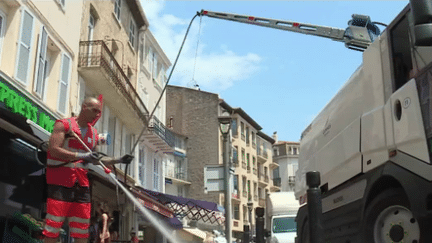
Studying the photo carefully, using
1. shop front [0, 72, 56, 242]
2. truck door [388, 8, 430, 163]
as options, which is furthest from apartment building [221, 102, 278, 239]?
truck door [388, 8, 430, 163]

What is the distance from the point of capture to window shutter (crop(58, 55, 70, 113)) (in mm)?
14148

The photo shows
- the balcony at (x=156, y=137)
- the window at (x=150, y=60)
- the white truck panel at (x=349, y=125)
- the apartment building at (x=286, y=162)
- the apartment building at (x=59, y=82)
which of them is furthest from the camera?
the apartment building at (x=286, y=162)

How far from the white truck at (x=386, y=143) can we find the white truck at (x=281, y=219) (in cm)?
674

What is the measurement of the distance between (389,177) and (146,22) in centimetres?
2292

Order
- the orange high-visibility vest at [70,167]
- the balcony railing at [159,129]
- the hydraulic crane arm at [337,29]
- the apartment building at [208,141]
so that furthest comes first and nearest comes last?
the apartment building at [208,141] → the balcony railing at [159,129] → the hydraulic crane arm at [337,29] → the orange high-visibility vest at [70,167]

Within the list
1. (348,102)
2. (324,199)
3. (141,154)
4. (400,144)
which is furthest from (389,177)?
(141,154)

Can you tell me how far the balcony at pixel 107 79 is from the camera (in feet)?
53.9

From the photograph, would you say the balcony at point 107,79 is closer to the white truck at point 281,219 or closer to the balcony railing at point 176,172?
the white truck at point 281,219

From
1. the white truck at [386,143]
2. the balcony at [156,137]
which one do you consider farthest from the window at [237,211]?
the white truck at [386,143]

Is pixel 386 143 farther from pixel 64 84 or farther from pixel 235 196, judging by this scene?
pixel 235 196

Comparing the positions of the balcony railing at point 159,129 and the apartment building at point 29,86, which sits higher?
the balcony railing at point 159,129

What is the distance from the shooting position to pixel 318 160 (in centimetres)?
821

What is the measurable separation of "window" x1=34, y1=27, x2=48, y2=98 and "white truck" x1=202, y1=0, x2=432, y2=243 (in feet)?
26.8

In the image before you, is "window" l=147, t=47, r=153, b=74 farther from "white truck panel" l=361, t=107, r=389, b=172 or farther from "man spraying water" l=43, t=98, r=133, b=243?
"man spraying water" l=43, t=98, r=133, b=243
